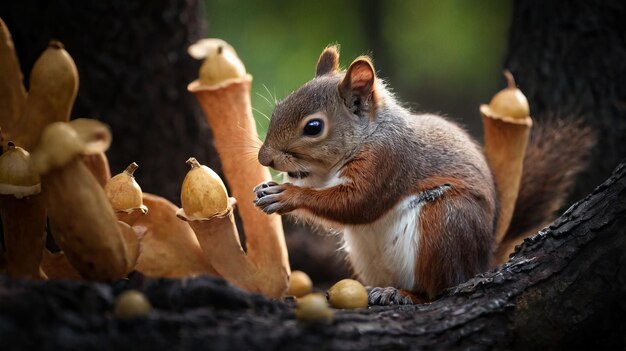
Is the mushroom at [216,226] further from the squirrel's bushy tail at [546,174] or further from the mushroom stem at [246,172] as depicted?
the squirrel's bushy tail at [546,174]

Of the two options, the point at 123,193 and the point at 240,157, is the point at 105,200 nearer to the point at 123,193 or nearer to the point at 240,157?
the point at 123,193

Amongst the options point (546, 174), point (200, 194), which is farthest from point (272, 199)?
point (546, 174)

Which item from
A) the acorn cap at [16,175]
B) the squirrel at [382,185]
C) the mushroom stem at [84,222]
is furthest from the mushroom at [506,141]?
the acorn cap at [16,175]

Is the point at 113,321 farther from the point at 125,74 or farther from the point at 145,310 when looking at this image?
the point at 125,74

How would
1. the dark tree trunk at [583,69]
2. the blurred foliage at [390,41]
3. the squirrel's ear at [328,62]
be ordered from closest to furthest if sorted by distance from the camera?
the squirrel's ear at [328,62]
the dark tree trunk at [583,69]
the blurred foliage at [390,41]

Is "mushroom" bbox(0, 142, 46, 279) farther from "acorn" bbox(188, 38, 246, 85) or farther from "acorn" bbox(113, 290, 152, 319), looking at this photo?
"acorn" bbox(188, 38, 246, 85)

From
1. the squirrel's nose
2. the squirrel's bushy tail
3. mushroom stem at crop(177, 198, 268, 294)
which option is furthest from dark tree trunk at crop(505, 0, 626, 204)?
mushroom stem at crop(177, 198, 268, 294)

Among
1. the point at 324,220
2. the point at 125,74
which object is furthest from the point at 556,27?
the point at 125,74
